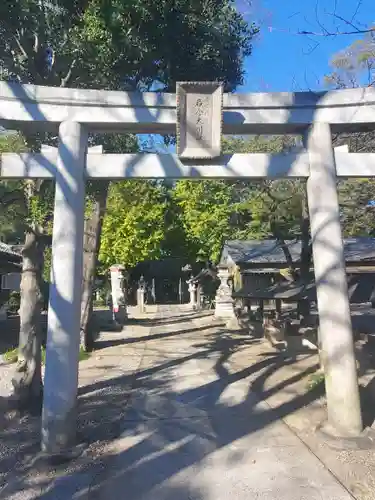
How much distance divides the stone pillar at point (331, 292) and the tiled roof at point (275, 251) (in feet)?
26.0

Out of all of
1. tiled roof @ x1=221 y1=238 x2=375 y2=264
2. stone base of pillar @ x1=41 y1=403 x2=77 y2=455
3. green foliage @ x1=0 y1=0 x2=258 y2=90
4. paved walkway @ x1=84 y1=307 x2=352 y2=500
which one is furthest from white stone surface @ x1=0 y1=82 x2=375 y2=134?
tiled roof @ x1=221 y1=238 x2=375 y2=264

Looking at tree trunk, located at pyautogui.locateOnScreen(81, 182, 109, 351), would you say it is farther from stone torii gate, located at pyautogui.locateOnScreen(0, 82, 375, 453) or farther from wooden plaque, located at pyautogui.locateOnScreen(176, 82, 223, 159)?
wooden plaque, located at pyautogui.locateOnScreen(176, 82, 223, 159)

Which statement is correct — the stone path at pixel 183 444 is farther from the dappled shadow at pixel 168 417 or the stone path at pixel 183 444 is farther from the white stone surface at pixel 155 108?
the white stone surface at pixel 155 108

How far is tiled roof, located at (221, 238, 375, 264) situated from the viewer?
45.2 ft

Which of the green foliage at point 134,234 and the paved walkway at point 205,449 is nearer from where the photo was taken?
the paved walkway at point 205,449

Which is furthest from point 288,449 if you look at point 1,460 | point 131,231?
point 131,231

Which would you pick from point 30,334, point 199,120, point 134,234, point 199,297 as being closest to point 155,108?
point 199,120

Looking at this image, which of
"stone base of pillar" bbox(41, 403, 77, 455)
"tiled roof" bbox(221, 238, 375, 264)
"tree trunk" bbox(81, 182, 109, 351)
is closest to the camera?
"stone base of pillar" bbox(41, 403, 77, 455)

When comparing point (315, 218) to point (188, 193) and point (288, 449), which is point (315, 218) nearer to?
point (288, 449)

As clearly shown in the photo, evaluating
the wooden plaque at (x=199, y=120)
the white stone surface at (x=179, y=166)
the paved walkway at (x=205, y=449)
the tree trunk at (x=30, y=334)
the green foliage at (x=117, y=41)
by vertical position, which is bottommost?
the paved walkway at (x=205, y=449)

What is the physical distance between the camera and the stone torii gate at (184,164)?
5.42 metres

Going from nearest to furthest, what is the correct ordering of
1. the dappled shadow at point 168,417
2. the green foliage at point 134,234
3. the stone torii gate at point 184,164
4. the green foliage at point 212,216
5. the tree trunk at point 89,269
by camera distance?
the dappled shadow at point 168,417 < the stone torii gate at point 184,164 < the tree trunk at point 89,269 < the green foliage at point 212,216 < the green foliage at point 134,234

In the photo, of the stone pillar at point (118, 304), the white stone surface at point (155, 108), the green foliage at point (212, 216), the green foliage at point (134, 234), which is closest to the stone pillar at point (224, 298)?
the green foliage at point (212, 216)

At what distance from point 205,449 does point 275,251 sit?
48.1 ft
